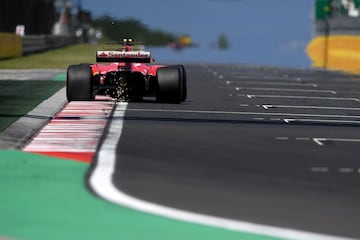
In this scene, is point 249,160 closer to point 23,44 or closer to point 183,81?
point 183,81

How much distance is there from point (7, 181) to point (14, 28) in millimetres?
48986

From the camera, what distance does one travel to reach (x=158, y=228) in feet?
27.5

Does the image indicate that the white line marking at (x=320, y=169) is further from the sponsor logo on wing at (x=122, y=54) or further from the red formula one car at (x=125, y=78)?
the sponsor logo on wing at (x=122, y=54)

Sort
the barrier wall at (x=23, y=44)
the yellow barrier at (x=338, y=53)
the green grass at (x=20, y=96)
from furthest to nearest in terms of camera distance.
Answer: the yellow barrier at (x=338, y=53) → the barrier wall at (x=23, y=44) → the green grass at (x=20, y=96)

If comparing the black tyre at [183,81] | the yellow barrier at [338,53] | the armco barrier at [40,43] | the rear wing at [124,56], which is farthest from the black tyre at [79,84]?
the armco barrier at [40,43]

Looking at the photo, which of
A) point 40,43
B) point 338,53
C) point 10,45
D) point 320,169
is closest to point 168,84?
point 320,169

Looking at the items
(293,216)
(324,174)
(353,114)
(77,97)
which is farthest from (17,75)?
(293,216)

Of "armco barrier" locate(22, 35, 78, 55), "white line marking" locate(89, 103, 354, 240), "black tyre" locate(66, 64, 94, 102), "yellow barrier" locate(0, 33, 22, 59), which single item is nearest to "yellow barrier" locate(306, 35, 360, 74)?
"yellow barrier" locate(0, 33, 22, 59)

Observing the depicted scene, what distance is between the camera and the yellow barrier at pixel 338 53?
167 feet

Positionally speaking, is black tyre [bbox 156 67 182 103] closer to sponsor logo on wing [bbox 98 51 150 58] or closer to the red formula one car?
the red formula one car

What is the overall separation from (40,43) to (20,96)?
135 ft

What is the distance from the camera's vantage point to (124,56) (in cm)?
2223

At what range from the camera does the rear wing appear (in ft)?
72.5

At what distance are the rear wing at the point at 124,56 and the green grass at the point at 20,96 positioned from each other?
4.96ft
